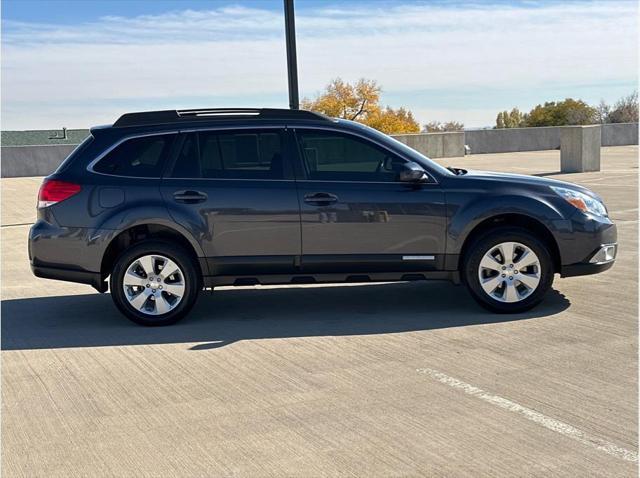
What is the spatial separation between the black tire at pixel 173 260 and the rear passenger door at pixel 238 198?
19 centimetres

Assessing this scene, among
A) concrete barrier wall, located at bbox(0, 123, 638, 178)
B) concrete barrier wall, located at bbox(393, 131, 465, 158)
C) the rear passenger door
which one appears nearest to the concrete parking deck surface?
the rear passenger door

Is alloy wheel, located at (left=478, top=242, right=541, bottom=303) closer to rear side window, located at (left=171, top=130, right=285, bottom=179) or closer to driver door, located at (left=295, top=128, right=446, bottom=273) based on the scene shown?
driver door, located at (left=295, top=128, right=446, bottom=273)

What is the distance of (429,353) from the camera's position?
6.23 metres

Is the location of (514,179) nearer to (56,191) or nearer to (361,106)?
(56,191)

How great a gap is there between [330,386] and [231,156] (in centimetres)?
266

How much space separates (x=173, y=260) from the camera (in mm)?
7246

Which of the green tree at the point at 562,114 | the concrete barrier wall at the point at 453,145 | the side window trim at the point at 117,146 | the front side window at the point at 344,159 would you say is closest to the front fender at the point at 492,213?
the front side window at the point at 344,159

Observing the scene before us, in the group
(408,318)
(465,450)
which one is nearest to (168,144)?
(408,318)

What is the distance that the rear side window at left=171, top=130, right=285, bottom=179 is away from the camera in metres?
7.37

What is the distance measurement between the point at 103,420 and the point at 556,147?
3501 cm

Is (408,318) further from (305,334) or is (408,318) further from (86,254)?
(86,254)

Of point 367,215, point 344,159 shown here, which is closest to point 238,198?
point 344,159

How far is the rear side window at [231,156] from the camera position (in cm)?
737

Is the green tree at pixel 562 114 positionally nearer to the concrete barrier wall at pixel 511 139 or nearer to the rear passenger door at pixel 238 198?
the concrete barrier wall at pixel 511 139
